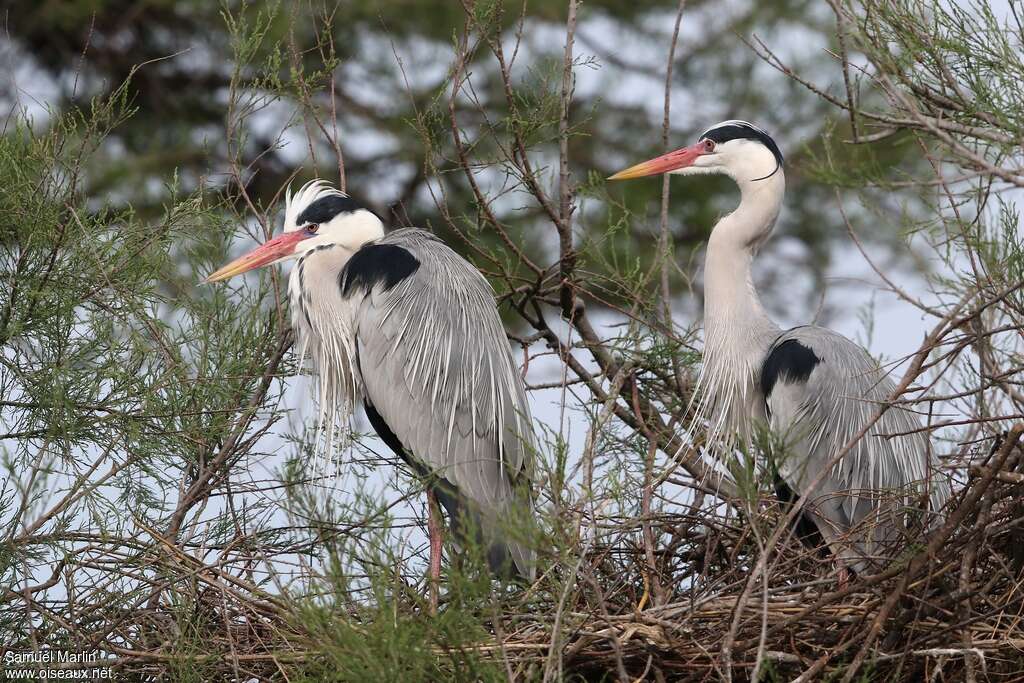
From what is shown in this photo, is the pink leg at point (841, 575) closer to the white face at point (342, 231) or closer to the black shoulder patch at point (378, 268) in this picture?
the black shoulder patch at point (378, 268)

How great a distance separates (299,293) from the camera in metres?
3.78

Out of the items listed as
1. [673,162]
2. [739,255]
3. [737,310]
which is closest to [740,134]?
[673,162]

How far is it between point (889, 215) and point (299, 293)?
5.14ft

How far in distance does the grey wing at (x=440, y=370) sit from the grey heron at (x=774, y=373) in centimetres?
→ 52

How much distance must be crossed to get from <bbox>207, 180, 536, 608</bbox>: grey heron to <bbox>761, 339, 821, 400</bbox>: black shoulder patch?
632 millimetres

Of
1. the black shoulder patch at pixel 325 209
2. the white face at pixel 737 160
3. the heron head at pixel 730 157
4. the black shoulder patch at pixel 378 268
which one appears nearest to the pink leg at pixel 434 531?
the black shoulder patch at pixel 378 268

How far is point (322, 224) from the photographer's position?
3891 millimetres

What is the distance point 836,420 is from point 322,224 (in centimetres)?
148

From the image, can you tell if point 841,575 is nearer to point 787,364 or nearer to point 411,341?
point 787,364

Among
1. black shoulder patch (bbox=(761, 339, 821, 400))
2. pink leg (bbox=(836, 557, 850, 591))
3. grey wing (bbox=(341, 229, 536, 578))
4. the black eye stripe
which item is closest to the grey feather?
grey wing (bbox=(341, 229, 536, 578))

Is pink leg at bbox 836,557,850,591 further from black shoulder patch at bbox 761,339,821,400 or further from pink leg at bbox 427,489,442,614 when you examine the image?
pink leg at bbox 427,489,442,614

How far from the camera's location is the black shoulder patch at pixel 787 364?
353 cm

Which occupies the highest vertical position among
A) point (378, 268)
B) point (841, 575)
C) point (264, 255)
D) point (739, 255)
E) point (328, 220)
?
point (328, 220)

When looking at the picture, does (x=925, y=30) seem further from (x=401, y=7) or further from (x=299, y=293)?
(x=401, y=7)
